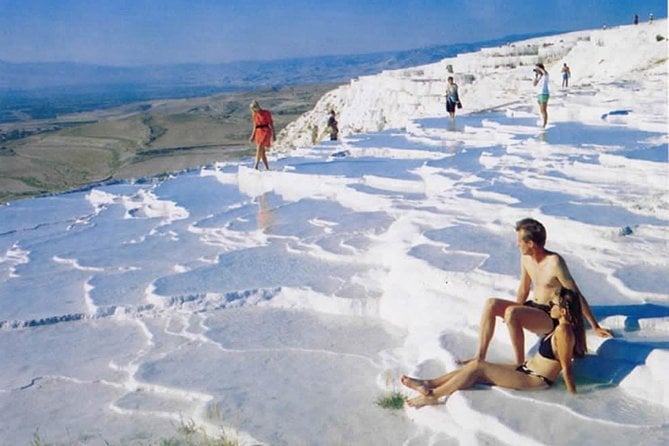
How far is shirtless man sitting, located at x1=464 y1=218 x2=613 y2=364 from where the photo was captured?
299cm

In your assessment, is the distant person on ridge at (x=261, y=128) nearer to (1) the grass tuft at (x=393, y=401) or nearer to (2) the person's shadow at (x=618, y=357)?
(1) the grass tuft at (x=393, y=401)

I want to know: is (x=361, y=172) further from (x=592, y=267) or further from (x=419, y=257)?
(x=592, y=267)

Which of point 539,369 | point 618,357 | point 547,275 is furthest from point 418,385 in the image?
point 618,357

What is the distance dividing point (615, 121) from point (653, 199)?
5.38 meters

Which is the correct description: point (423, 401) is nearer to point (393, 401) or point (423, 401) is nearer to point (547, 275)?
point (393, 401)

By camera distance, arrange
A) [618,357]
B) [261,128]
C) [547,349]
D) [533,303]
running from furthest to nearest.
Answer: [261,128] → [533,303] → [618,357] → [547,349]

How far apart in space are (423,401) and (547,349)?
21.3 inches

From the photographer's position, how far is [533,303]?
3139mm

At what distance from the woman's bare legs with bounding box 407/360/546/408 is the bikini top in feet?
0.33

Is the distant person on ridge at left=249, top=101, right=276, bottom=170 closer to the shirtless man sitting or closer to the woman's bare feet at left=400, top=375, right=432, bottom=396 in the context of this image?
the shirtless man sitting

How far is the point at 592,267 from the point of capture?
13.5ft

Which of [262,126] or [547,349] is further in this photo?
[262,126]

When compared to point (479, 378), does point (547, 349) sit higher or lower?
higher

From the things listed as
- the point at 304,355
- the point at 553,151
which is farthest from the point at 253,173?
the point at 304,355
